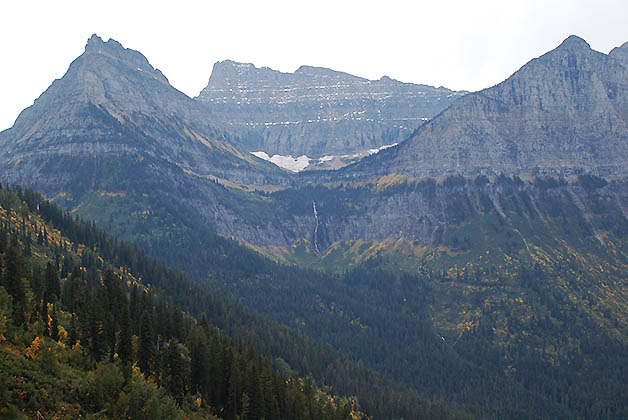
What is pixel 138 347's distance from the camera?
306 ft

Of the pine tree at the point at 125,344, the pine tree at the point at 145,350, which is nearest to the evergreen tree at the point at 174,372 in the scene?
the pine tree at the point at 145,350

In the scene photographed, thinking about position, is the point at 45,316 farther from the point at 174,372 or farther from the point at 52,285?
the point at 174,372

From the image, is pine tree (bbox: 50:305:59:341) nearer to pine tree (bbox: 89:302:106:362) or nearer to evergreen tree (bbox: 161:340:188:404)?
pine tree (bbox: 89:302:106:362)

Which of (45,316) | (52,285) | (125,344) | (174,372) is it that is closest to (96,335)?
(125,344)

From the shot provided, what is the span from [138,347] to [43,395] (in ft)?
94.4

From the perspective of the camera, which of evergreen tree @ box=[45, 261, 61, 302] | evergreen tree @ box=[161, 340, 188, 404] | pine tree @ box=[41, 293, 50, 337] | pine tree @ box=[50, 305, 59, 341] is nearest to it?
pine tree @ box=[41, 293, 50, 337]

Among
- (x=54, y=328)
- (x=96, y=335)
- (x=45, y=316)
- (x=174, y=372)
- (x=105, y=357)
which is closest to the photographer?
(x=96, y=335)

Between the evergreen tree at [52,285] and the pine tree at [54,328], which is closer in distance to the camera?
the pine tree at [54,328]

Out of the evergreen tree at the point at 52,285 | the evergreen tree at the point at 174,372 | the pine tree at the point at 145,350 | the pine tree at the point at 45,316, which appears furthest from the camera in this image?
the evergreen tree at the point at 52,285

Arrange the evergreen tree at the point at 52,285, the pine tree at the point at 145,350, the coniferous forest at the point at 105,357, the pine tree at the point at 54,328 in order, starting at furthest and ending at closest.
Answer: the evergreen tree at the point at 52,285, the pine tree at the point at 145,350, the pine tree at the point at 54,328, the coniferous forest at the point at 105,357

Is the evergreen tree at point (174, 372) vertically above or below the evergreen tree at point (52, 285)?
below

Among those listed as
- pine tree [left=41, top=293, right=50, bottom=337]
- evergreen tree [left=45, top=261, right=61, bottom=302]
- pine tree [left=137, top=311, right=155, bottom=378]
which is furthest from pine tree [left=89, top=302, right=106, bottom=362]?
evergreen tree [left=45, top=261, right=61, bottom=302]

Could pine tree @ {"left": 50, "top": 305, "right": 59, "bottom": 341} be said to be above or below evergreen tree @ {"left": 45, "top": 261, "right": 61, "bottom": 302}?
below

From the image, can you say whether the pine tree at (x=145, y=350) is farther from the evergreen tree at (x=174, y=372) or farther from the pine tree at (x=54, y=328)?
the pine tree at (x=54, y=328)
